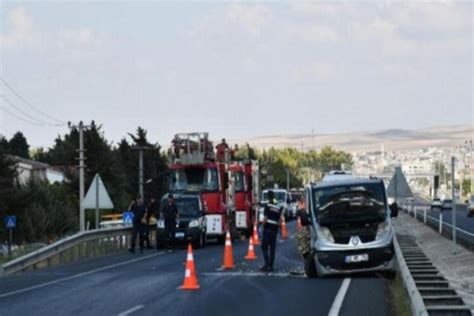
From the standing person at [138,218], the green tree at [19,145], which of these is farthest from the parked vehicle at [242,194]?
the green tree at [19,145]

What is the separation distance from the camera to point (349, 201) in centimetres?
2291

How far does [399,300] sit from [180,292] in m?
4.16

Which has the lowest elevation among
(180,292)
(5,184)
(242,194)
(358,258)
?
(180,292)

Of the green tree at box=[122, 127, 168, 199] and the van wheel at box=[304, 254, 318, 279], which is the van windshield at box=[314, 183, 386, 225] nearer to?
the van wheel at box=[304, 254, 318, 279]

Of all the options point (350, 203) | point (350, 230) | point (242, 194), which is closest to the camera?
point (350, 230)

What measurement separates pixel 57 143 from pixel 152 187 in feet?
167

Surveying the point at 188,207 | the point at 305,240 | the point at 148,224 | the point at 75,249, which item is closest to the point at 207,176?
the point at 188,207

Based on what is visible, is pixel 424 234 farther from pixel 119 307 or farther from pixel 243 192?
pixel 119 307

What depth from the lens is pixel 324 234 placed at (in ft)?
73.4

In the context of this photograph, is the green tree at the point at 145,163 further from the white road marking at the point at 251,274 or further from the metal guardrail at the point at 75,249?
the white road marking at the point at 251,274

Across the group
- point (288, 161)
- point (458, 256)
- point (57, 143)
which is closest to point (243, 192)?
point (458, 256)

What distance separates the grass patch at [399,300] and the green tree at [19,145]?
111m

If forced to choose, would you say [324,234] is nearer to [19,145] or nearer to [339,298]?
[339,298]

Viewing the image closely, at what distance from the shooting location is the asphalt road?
1667 centimetres
